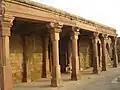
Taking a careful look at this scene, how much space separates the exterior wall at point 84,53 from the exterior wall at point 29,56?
750cm

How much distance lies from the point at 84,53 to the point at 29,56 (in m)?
10.1

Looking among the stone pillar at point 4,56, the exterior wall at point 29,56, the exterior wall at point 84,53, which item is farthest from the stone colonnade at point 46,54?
the exterior wall at point 84,53

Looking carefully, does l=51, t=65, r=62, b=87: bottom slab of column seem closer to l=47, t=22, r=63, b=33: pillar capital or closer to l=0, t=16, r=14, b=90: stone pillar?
l=47, t=22, r=63, b=33: pillar capital

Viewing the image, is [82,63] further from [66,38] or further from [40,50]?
[40,50]

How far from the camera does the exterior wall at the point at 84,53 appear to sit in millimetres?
24297

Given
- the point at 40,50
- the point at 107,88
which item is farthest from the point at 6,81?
the point at 40,50

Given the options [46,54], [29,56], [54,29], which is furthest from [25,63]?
[54,29]

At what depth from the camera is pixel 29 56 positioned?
52.5ft

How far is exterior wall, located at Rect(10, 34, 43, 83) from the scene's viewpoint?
1470 centimetres

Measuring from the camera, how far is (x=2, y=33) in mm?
9969

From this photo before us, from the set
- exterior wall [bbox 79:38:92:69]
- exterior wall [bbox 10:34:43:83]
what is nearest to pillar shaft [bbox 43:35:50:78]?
exterior wall [bbox 10:34:43:83]

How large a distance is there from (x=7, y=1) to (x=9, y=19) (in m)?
0.69

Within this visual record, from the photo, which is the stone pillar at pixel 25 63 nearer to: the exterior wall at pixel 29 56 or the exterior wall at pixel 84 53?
the exterior wall at pixel 29 56

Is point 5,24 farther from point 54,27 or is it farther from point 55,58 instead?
point 55,58
